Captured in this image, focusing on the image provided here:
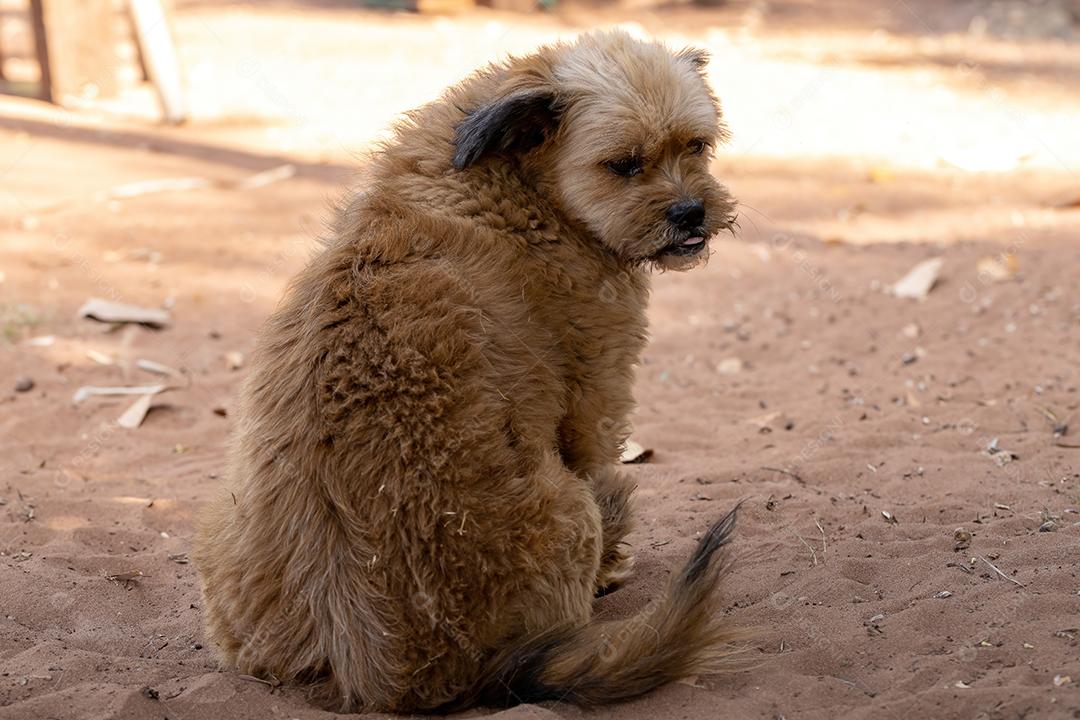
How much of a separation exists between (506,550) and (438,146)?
1.54 m

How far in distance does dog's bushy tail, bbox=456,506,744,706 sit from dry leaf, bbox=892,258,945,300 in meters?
5.38

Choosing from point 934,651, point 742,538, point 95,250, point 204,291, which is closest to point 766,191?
point 204,291

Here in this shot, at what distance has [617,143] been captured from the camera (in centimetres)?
434

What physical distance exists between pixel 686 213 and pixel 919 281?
5016mm

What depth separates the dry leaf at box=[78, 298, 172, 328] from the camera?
27.5 ft

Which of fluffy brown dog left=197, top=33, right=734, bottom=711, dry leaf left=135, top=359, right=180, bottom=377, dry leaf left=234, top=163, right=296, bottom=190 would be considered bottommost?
dry leaf left=234, top=163, right=296, bottom=190

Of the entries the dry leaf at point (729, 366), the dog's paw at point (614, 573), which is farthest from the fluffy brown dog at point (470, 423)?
the dry leaf at point (729, 366)

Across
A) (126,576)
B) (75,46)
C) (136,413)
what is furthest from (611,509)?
(75,46)

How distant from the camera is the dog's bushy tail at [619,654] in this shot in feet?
12.5

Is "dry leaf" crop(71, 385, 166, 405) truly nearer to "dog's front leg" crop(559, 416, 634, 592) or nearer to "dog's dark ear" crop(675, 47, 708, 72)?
"dog's front leg" crop(559, 416, 634, 592)

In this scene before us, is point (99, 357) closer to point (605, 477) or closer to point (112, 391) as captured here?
point (112, 391)

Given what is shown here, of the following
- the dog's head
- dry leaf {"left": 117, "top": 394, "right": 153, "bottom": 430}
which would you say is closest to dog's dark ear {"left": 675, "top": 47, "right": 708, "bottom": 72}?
the dog's head

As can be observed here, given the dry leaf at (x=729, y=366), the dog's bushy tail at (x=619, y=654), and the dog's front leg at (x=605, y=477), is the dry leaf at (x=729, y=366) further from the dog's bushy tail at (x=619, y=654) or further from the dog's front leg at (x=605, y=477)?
the dog's bushy tail at (x=619, y=654)

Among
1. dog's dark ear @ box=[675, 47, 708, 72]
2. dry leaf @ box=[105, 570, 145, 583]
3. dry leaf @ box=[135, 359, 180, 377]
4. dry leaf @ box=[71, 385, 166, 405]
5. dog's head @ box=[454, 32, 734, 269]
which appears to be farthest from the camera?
dry leaf @ box=[135, 359, 180, 377]
